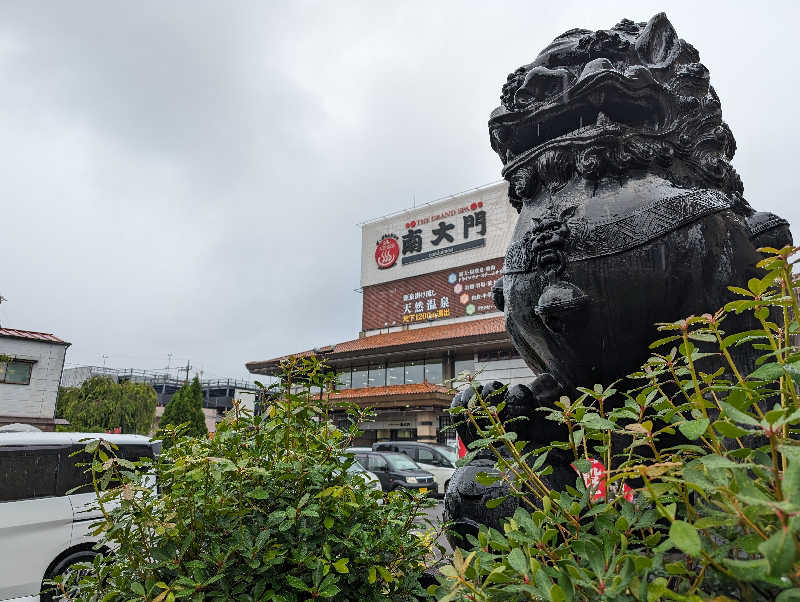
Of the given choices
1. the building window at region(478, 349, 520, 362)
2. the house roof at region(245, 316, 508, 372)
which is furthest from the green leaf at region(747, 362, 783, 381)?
the building window at region(478, 349, 520, 362)

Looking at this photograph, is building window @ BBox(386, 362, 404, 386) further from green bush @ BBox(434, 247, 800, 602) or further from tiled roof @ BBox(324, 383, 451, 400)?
green bush @ BBox(434, 247, 800, 602)

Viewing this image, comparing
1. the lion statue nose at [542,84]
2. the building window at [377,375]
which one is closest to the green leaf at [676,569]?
the lion statue nose at [542,84]

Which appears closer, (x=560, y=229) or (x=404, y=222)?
Result: (x=560, y=229)

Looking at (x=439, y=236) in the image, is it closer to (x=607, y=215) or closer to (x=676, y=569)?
(x=607, y=215)

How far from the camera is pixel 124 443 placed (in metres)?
6.49

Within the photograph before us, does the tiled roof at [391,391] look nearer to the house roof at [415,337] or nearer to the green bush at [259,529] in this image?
the house roof at [415,337]

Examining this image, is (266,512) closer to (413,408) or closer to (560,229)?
(560,229)

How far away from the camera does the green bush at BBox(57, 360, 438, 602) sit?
1.50 m

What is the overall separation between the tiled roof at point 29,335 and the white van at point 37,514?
54.7 feet

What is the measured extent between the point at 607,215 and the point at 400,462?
1250cm

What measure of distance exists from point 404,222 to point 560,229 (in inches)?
976

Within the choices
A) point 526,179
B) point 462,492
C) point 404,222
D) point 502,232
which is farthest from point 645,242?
point 404,222

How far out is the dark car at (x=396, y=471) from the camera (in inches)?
505

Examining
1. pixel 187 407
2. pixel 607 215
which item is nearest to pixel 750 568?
pixel 607 215
